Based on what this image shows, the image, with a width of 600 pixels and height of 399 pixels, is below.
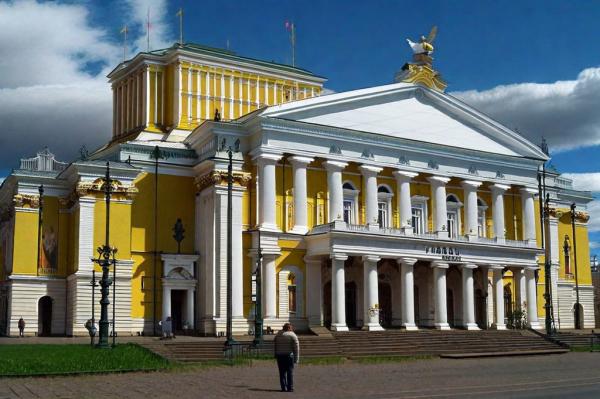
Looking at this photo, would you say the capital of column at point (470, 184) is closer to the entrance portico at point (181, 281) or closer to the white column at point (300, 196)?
the white column at point (300, 196)

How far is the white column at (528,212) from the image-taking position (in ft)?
186

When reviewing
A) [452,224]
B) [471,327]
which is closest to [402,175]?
[452,224]

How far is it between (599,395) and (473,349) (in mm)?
23763

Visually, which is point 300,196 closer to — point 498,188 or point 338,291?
point 338,291

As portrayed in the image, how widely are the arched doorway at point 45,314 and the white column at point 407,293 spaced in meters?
20.0

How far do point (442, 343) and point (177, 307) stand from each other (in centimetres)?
1525

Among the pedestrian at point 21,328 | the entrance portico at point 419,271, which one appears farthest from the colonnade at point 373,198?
the pedestrian at point 21,328

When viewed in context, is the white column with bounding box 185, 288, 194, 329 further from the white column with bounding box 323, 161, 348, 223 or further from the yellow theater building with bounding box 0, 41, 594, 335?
the white column with bounding box 323, 161, 348, 223

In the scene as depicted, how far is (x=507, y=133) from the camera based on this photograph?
56312mm

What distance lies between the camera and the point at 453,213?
54875 mm

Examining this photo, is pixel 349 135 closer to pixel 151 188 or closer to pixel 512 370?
pixel 151 188

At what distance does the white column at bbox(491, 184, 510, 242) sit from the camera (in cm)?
5516

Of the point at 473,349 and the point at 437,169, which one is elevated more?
the point at 437,169

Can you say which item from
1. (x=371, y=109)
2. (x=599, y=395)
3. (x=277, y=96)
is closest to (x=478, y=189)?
(x=371, y=109)
